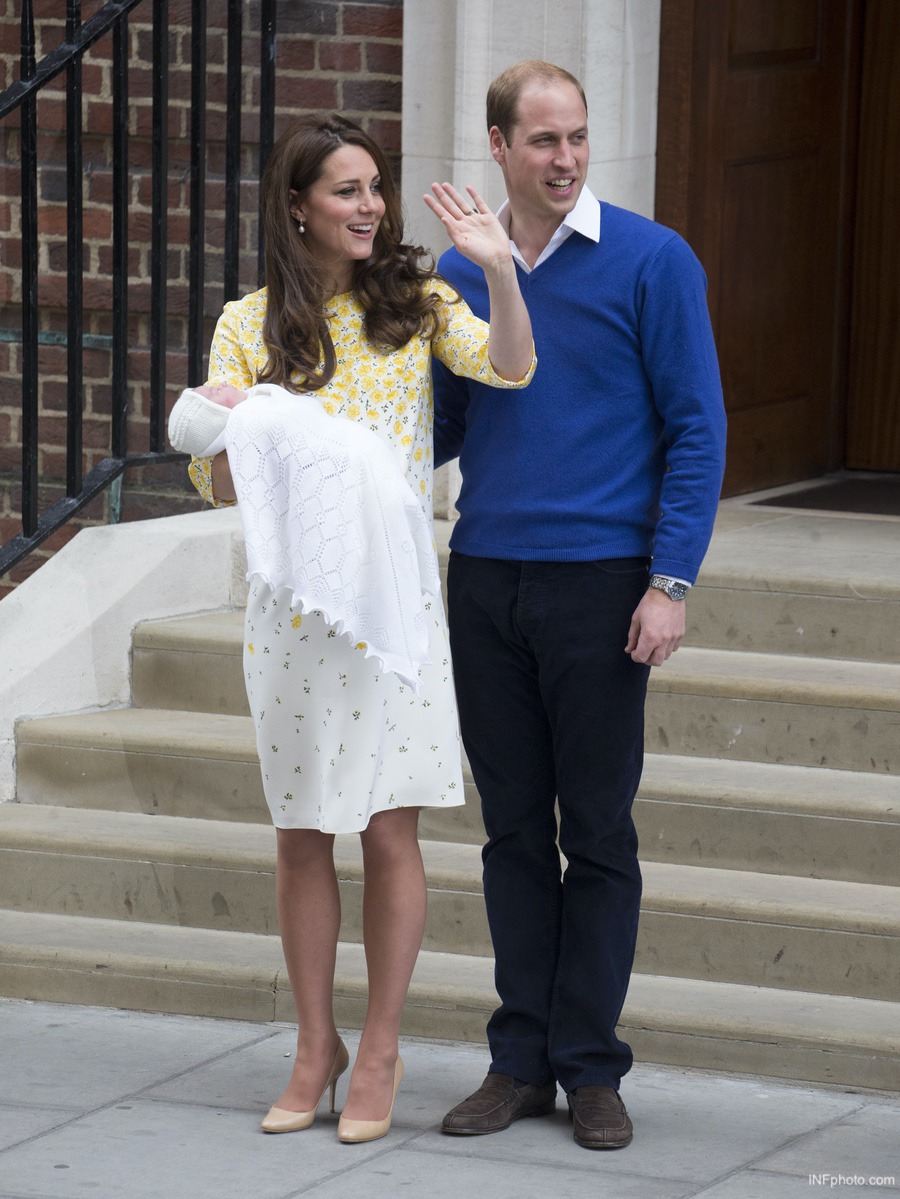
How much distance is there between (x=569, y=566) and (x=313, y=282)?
66cm

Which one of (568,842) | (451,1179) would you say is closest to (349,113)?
(568,842)

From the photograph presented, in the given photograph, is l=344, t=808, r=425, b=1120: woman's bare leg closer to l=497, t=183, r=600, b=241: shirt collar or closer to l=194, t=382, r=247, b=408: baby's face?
l=194, t=382, r=247, b=408: baby's face

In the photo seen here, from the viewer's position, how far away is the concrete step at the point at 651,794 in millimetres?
4371

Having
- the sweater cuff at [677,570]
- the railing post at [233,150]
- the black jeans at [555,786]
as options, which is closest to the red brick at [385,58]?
the railing post at [233,150]

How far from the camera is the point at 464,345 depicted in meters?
3.52

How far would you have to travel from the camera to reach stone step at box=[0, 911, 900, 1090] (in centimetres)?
393

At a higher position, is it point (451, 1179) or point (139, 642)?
point (139, 642)

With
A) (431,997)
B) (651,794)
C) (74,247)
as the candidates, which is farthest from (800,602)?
(74,247)

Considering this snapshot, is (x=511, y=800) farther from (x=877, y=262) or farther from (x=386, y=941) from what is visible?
(x=877, y=262)

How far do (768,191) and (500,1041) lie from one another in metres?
3.51

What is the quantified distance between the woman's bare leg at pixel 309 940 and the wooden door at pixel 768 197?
2.94 m

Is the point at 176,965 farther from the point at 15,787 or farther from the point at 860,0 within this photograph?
the point at 860,0

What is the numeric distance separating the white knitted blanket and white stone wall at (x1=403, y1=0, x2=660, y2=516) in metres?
2.34

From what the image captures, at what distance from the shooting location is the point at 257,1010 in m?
4.35
